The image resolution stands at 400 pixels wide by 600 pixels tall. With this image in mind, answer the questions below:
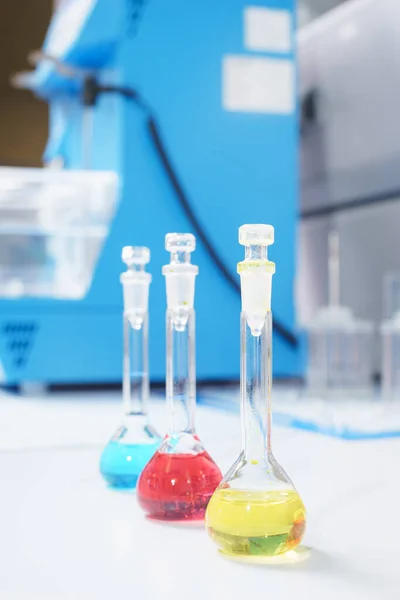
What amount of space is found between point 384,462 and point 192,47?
1.19 meters

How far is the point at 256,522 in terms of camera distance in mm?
517

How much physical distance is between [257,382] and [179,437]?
0.12m

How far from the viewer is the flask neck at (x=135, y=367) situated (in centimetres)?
74

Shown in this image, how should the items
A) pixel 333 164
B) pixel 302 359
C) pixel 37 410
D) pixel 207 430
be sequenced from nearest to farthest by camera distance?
1. pixel 207 430
2. pixel 37 410
3. pixel 302 359
4. pixel 333 164

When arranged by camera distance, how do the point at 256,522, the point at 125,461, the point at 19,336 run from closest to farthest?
the point at 256,522
the point at 125,461
the point at 19,336

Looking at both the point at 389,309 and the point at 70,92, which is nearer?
the point at 389,309

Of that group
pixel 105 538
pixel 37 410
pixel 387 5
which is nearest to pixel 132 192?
pixel 37 410

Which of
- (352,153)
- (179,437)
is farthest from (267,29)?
(179,437)

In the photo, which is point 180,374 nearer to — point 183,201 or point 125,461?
point 125,461

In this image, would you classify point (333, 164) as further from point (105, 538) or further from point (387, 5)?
point (105, 538)

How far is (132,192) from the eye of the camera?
1.78 m

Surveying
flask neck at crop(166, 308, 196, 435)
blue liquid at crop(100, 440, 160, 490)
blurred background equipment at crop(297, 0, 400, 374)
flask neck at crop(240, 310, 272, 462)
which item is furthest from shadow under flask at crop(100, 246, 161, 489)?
blurred background equipment at crop(297, 0, 400, 374)

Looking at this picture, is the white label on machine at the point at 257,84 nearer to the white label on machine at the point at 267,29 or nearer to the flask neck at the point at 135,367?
the white label on machine at the point at 267,29

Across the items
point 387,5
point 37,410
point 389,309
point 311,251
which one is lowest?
point 37,410
